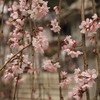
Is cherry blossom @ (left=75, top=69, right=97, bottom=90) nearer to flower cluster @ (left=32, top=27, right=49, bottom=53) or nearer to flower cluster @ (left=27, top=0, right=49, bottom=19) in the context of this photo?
flower cluster @ (left=32, top=27, right=49, bottom=53)

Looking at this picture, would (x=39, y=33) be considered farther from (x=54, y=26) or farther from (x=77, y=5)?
(x=77, y=5)

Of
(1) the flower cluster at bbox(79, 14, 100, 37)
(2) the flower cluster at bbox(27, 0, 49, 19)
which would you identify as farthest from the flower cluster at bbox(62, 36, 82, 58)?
(2) the flower cluster at bbox(27, 0, 49, 19)

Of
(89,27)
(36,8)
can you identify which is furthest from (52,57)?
(89,27)

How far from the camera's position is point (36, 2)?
1.09 metres

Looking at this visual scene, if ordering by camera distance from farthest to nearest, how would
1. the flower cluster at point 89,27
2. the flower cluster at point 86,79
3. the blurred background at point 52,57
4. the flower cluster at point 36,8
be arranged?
the blurred background at point 52,57 → the flower cluster at point 36,8 → the flower cluster at point 89,27 → the flower cluster at point 86,79

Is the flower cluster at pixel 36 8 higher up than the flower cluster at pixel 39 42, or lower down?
higher up

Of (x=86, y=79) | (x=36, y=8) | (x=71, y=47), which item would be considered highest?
(x=36, y=8)

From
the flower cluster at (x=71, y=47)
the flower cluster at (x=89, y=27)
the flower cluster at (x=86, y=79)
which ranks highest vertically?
the flower cluster at (x=89, y=27)

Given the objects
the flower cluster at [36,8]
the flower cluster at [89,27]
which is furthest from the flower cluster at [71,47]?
the flower cluster at [36,8]

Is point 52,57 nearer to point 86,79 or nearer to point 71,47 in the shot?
point 71,47

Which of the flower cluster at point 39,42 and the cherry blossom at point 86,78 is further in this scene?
the flower cluster at point 39,42

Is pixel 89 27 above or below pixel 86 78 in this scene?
above

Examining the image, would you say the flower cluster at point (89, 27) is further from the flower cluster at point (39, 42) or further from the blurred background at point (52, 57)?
the blurred background at point (52, 57)

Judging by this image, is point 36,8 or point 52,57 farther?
point 52,57
